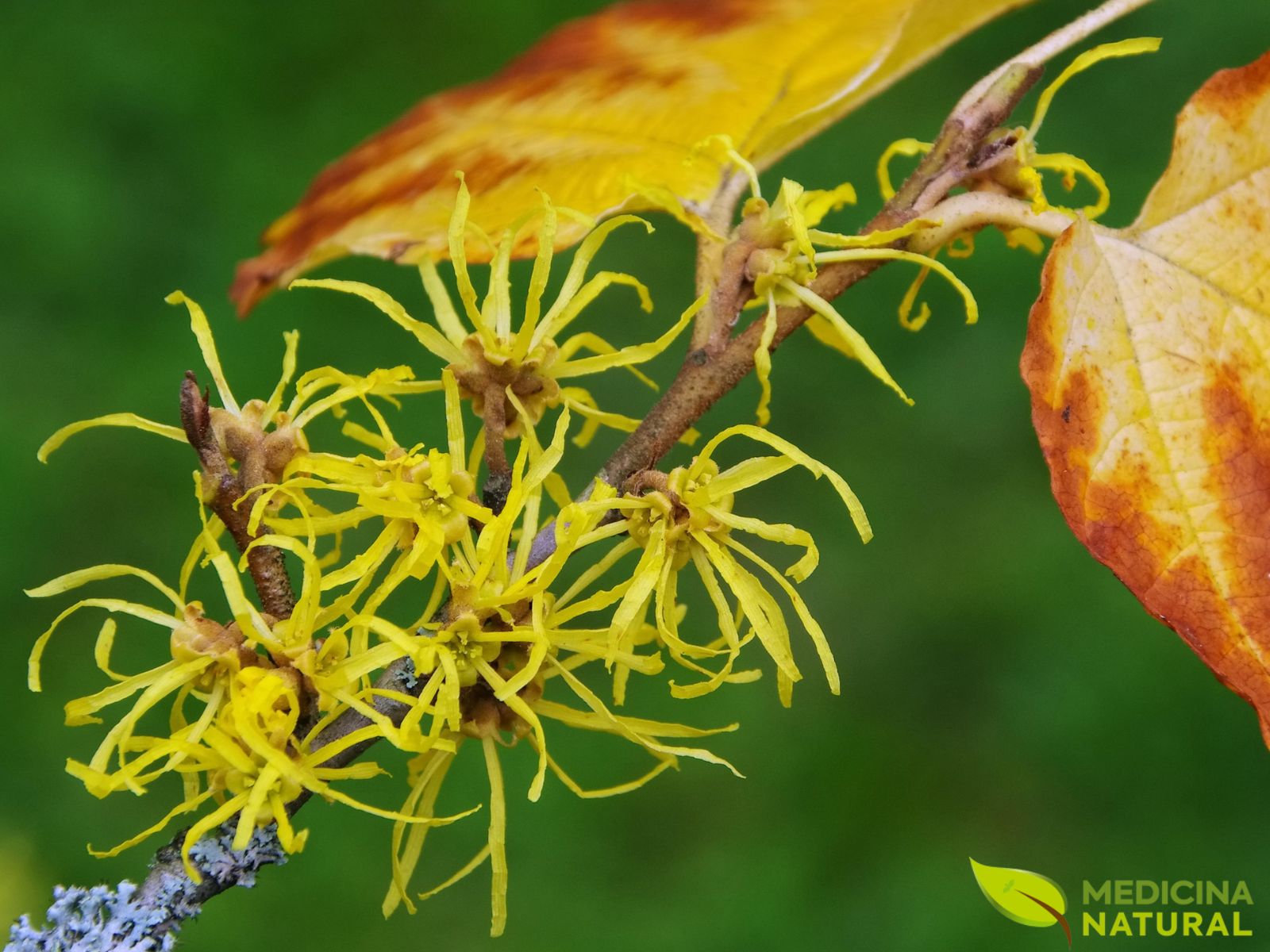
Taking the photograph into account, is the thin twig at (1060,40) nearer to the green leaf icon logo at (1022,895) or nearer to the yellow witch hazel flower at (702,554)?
the yellow witch hazel flower at (702,554)

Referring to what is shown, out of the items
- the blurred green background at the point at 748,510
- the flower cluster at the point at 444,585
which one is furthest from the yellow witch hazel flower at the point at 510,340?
the blurred green background at the point at 748,510

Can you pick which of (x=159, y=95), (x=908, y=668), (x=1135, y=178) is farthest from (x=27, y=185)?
(x=1135, y=178)

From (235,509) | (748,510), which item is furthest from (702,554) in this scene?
(748,510)

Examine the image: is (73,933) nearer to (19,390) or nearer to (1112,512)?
(1112,512)

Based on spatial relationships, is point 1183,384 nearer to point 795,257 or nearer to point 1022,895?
point 795,257

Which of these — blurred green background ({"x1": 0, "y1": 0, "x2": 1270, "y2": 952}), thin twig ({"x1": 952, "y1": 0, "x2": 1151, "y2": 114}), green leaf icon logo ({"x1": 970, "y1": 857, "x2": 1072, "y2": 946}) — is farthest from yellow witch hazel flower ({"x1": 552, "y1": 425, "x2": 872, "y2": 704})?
blurred green background ({"x1": 0, "y1": 0, "x2": 1270, "y2": 952})
